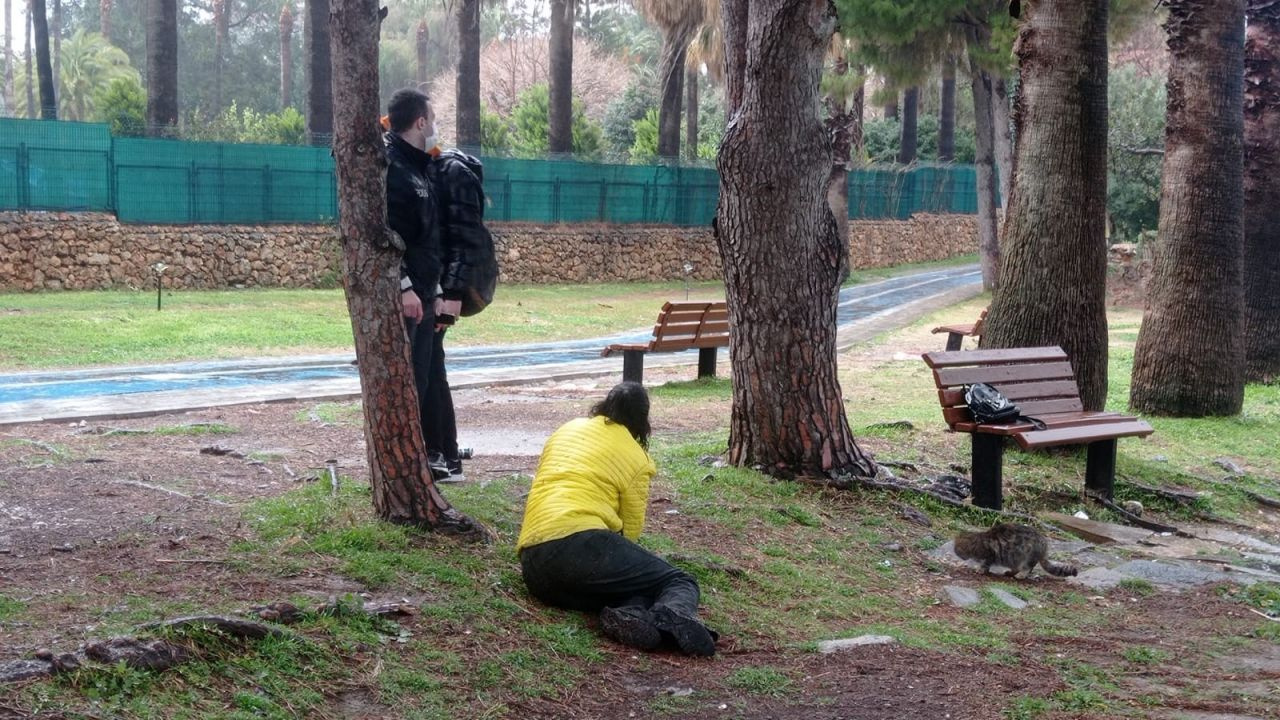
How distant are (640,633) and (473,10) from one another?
2571 cm

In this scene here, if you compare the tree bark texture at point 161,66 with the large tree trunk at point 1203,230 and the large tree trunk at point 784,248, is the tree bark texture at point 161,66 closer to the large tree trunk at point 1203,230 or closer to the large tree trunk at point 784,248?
the large tree trunk at point 1203,230

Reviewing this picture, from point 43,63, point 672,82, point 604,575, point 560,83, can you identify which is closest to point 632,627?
point 604,575

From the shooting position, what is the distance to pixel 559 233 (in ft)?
98.1

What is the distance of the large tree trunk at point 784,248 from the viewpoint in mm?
7594

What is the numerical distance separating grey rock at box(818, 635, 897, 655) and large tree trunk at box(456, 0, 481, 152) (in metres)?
Answer: 24.6

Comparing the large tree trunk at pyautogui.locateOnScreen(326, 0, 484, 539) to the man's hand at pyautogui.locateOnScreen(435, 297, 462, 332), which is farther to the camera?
the man's hand at pyautogui.locateOnScreen(435, 297, 462, 332)

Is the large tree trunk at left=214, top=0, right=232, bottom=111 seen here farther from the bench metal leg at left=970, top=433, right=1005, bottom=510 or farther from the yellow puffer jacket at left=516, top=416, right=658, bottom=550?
the yellow puffer jacket at left=516, top=416, right=658, bottom=550

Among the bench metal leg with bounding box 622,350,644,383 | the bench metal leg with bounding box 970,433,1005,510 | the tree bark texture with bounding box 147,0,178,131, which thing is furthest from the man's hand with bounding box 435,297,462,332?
the tree bark texture with bounding box 147,0,178,131

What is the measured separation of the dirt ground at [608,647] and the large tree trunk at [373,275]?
0.69 m

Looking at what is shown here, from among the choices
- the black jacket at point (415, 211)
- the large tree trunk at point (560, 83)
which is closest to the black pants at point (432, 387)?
the black jacket at point (415, 211)

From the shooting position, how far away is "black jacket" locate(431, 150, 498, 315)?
6.53 meters

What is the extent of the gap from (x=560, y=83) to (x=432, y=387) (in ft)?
81.2

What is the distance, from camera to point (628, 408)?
541 cm

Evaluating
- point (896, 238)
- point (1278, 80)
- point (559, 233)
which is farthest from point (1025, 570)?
point (896, 238)
